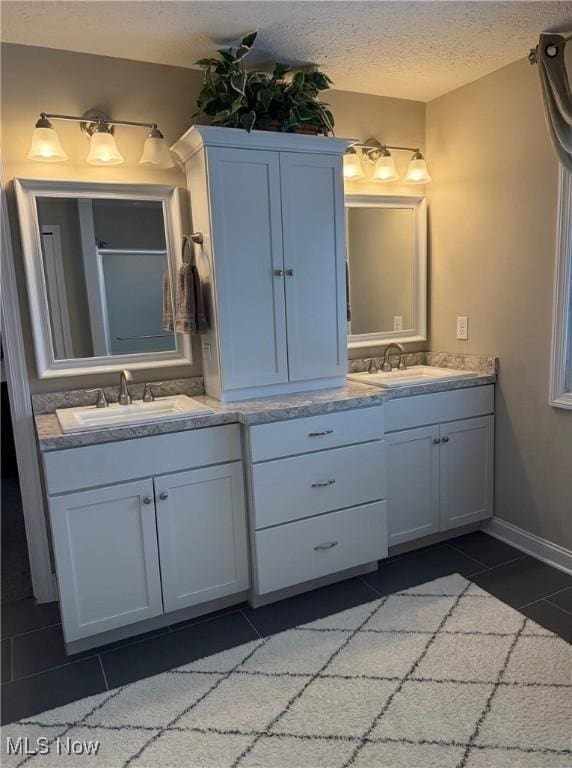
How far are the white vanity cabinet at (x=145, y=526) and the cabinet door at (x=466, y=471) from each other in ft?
3.65

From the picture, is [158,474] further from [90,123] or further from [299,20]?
[299,20]

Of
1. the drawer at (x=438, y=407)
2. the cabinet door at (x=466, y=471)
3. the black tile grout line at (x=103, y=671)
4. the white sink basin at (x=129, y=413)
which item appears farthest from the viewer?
the cabinet door at (x=466, y=471)

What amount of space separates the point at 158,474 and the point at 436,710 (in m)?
1.22

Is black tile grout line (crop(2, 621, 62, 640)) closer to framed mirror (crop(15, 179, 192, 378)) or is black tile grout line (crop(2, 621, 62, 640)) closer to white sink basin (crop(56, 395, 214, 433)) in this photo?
white sink basin (crop(56, 395, 214, 433))

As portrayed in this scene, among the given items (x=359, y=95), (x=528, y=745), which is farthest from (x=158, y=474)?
(x=359, y=95)

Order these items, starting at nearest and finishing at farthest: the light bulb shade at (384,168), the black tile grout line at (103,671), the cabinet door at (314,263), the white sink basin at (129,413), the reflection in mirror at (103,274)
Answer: the black tile grout line at (103,671), the white sink basin at (129,413), the reflection in mirror at (103,274), the cabinet door at (314,263), the light bulb shade at (384,168)

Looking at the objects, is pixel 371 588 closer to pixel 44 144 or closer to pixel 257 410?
pixel 257 410

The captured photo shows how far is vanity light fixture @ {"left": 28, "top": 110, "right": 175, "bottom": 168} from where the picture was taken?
6.85ft

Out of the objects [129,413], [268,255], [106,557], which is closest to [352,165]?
[268,255]

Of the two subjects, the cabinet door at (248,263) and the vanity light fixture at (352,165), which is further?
the vanity light fixture at (352,165)

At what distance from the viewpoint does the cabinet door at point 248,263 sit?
2.23m

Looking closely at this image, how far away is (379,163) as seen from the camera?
2.80 metres

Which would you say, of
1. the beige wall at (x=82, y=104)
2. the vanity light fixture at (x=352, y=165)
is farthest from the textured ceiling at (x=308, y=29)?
the vanity light fixture at (x=352, y=165)

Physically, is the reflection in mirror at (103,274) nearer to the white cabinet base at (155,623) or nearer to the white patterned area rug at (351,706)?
the white cabinet base at (155,623)
